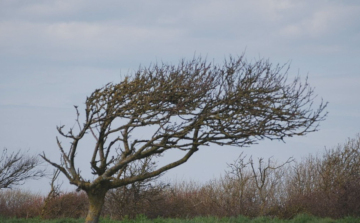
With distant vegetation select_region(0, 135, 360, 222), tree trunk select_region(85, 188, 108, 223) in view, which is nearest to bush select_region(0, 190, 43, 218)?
distant vegetation select_region(0, 135, 360, 222)

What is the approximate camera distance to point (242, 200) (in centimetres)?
2148

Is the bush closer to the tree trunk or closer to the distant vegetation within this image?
the distant vegetation

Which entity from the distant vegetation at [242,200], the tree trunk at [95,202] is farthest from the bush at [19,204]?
the tree trunk at [95,202]

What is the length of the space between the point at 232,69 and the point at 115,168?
4.70m

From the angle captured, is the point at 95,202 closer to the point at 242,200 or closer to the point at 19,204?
the point at 242,200

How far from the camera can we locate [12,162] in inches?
990

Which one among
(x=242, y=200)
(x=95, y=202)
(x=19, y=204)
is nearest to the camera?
(x=95, y=202)

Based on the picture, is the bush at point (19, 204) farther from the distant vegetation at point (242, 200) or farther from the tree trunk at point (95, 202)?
the tree trunk at point (95, 202)

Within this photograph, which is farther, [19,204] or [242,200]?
[19,204]

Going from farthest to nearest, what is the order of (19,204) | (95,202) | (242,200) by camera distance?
1. (19,204)
2. (242,200)
3. (95,202)

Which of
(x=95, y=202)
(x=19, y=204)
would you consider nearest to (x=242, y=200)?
(x=95, y=202)

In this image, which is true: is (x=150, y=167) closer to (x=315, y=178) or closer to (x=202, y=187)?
(x=202, y=187)

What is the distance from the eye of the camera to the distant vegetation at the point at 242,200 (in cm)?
1868

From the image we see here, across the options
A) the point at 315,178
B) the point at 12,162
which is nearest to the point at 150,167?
the point at 12,162
